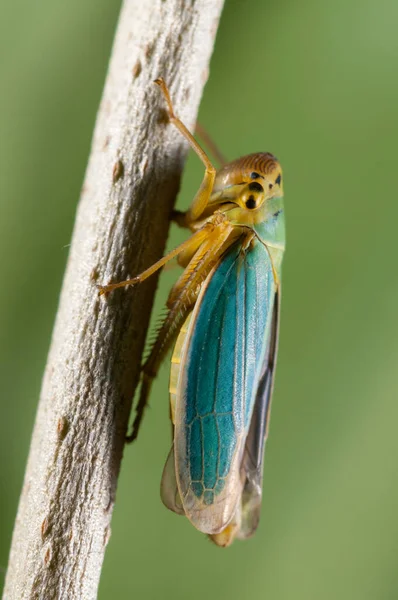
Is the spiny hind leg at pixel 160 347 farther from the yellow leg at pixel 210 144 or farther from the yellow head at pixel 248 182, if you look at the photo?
the yellow leg at pixel 210 144

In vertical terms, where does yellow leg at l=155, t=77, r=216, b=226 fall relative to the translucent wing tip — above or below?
above

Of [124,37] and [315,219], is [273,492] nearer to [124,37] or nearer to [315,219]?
[315,219]

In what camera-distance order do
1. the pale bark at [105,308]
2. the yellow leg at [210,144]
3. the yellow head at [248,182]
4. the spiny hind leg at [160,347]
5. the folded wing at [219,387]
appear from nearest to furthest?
the pale bark at [105,308] < the folded wing at [219,387] < the spiny hind leg at [160,347] < the yellow head at [248,182] < the yellow leg at [210,144]

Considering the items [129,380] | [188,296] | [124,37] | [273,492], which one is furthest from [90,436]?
[273,492]

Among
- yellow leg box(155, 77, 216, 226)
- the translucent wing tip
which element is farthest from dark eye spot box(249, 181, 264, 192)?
the translucent wing tip

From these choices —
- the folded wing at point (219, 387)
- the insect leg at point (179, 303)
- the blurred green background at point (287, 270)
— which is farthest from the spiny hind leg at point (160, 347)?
the blurred green background at point (287, 270)

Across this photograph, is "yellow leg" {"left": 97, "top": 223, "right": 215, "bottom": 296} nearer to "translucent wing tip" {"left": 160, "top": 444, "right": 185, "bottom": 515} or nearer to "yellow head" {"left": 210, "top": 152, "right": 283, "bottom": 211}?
"yellow head" {"left": 210, "top": 152, "right": 283, "bottom": 211}
